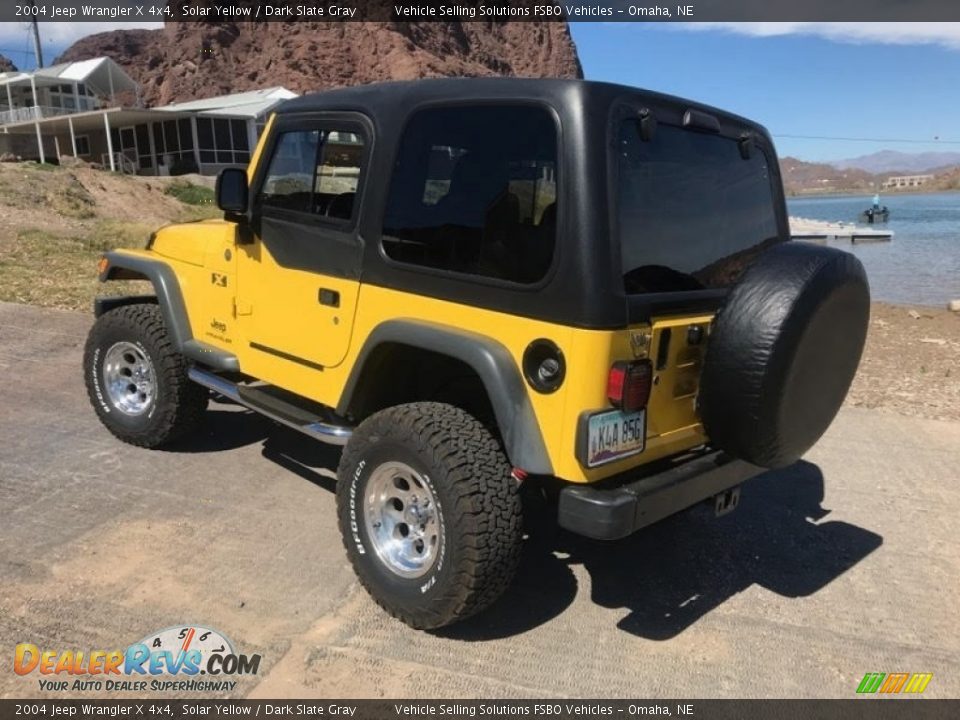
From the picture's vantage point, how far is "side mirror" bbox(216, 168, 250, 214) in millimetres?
3832

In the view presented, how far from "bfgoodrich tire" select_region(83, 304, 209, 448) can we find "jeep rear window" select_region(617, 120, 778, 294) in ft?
9.55

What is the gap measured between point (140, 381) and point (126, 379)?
0.37 feet

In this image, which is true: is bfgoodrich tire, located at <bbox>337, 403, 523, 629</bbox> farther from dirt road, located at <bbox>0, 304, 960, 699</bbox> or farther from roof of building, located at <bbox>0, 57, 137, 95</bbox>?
roof of building, located at <bbox>0, 57, 137, 95</bbox>

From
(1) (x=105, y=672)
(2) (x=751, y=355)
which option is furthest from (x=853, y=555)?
(1) (x=105, y=672)

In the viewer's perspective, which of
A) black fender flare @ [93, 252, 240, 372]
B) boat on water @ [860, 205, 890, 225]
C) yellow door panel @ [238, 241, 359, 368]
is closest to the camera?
yellow door panel @ [238, 241, 359, 368]

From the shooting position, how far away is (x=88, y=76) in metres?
41.8

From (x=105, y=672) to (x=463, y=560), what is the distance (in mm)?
1328

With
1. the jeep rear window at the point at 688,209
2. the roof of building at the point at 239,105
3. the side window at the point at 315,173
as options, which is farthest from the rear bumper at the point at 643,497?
the roof of building at the point at 239,105

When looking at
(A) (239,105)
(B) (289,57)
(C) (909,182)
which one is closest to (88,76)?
(A) (239,105)

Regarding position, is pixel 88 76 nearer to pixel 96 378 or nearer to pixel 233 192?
pixel 96 378

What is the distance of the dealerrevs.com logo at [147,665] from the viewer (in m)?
2.62

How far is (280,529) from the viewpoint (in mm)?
3752

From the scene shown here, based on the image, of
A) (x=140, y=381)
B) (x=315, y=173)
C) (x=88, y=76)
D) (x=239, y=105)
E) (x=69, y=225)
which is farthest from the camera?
(x=88, y=76)

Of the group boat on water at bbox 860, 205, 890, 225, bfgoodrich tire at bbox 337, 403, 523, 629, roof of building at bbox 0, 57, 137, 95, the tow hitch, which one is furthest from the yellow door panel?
boat on water at bbox 860, 205, 890, 225
